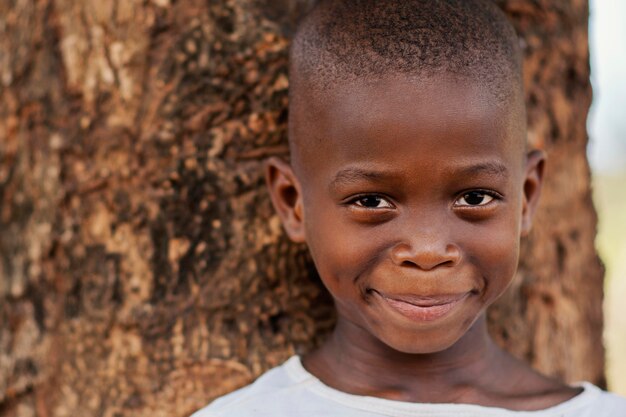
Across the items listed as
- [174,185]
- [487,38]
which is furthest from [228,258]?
[487,38]

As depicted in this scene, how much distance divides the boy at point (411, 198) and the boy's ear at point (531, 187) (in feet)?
0.35

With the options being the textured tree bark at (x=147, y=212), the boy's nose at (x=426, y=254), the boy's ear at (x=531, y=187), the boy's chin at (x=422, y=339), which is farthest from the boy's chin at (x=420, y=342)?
the textured tree bark at (x=147, y=212)

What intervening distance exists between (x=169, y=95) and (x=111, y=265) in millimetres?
502

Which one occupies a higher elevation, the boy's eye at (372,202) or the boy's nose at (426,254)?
the boy's eye at (372,202)

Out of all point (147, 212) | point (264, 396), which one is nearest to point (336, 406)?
point (264, 396)

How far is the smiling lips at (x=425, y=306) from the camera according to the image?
1923 millimetres

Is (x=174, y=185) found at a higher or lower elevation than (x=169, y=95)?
lower

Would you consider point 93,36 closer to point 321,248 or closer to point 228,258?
point 228,258

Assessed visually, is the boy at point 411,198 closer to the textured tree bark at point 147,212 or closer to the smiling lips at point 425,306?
the smiling lips at point 425,306

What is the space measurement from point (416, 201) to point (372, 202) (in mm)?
111

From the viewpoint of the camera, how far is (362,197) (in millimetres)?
1956

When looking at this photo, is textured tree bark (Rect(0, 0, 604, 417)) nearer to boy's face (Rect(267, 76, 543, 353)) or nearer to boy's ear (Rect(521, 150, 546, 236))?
boy's face (Rect(267, 76, 543, 353))

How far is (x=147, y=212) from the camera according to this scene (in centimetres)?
237

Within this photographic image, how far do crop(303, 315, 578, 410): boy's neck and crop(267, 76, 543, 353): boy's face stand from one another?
192 mm
